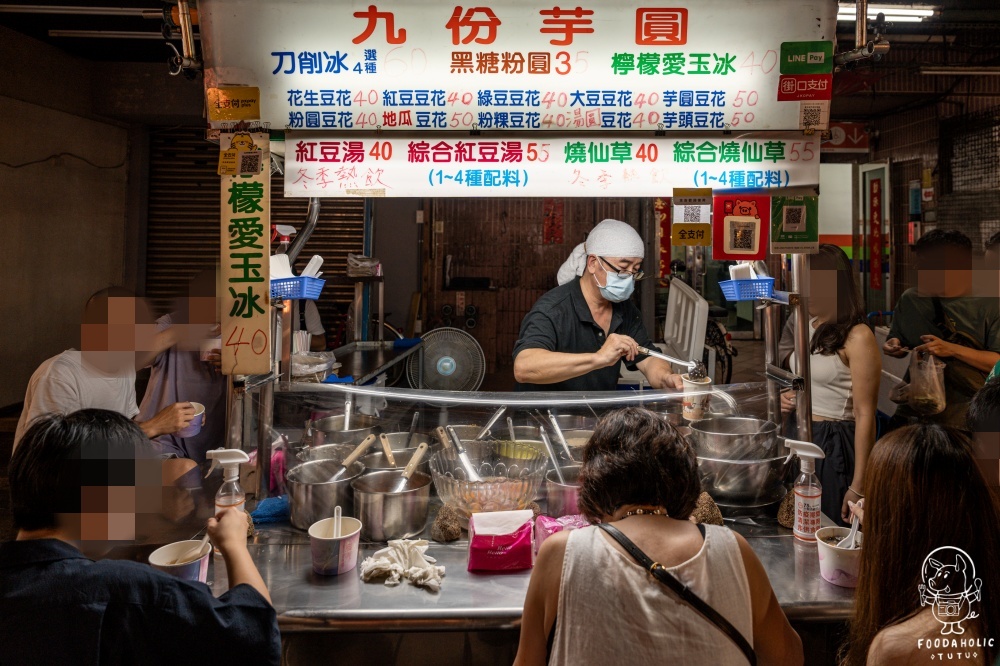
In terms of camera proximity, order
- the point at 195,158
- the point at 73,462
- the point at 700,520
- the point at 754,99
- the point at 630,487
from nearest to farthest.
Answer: the point at 73,462 < the point at 630,487 < the point at 700,520 < the point at 754,99 < the point at 195,158

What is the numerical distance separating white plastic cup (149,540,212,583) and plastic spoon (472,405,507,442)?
1.01 metres

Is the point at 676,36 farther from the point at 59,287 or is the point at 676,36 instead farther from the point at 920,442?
the point at 59,287

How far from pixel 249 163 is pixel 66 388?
53.8 inches

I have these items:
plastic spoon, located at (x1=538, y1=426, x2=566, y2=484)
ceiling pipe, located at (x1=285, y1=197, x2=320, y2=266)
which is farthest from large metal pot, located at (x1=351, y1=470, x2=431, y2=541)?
ceiling pipe, located at (x1=285, y1=197, x2=320, y2=266)

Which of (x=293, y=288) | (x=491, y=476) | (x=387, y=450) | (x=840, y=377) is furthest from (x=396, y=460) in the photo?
(x=840, y=377)

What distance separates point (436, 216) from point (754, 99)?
7.10 metres

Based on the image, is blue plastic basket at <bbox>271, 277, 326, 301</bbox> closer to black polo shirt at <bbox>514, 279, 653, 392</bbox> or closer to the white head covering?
black polo shirt at <bbox>514, 279, 653, 392</bbox>

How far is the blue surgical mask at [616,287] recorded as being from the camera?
346 cm

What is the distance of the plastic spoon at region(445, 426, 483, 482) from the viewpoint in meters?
2.33

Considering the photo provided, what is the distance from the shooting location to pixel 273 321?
8.08 ft

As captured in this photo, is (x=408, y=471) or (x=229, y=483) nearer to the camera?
(x=229, y=483)

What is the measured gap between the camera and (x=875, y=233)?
878 cm

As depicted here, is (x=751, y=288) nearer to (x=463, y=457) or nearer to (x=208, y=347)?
(x=463, y=457)

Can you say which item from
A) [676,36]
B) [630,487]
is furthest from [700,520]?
[676,36]
